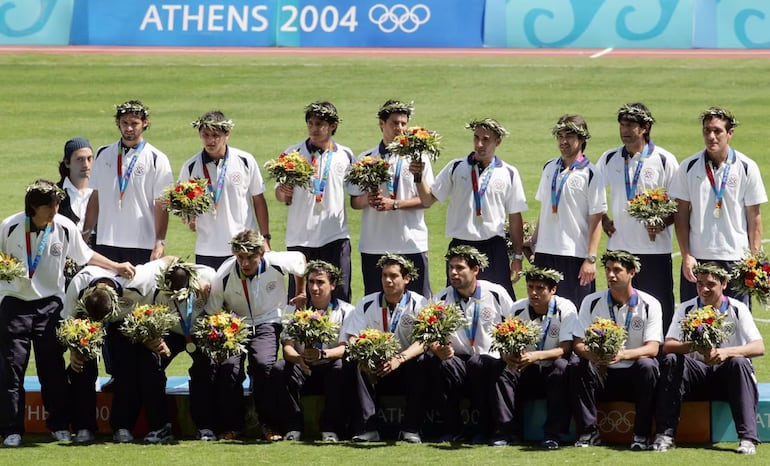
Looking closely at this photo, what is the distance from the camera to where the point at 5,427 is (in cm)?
1052

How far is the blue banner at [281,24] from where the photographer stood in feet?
88.1

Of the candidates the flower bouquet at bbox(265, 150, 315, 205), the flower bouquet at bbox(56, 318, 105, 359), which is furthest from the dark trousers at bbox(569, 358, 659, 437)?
the flower bouquet at bbox(56, 318, 105, 359)

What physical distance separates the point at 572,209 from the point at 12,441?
457 centimetres

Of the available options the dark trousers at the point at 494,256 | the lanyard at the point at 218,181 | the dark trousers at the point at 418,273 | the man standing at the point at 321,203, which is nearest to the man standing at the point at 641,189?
the dark trousers at the point at 494,256

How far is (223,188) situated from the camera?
11586 millimetres

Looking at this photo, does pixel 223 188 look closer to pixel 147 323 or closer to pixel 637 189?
pixel 147 323

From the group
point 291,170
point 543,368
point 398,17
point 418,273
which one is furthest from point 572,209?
point 398,17

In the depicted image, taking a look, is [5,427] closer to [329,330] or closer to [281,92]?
[329,330]

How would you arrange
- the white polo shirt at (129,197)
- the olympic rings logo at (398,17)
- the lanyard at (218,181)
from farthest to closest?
the olympic rings logo at (398,17), the white polo shirt at (129,197), the lanyard at (218,181)

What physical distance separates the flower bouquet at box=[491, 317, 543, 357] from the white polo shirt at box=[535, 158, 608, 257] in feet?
4.36

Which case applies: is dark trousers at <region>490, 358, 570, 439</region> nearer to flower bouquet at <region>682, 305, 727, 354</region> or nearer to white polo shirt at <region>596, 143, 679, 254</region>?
flower bouquet at <region>682, 305, 727, 354</region>

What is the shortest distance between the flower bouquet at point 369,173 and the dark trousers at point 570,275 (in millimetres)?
1427

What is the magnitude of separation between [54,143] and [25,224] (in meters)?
10.6

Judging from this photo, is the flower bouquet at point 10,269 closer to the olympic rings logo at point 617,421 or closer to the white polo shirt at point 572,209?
Result: the white polo shirt at point 572,209
